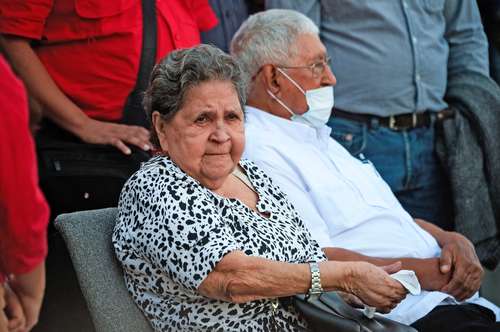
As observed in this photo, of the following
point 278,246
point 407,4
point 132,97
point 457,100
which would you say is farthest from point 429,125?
point 278,246

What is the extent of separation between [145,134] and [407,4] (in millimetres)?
1638

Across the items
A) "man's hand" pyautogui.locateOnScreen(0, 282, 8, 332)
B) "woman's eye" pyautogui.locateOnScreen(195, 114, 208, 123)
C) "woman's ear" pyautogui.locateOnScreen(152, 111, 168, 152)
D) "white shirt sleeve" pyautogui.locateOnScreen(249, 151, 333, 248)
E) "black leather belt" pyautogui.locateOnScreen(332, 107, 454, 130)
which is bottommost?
"black leather belt" pyautogui.locateOnScreen(332, 107, 454, 130)

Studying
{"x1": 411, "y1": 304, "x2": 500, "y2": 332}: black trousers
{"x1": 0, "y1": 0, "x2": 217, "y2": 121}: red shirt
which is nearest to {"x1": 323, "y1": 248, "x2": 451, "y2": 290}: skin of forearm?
{"x1": 411, "y1": 304, "x2": 500, "y2": 332}: black trousers

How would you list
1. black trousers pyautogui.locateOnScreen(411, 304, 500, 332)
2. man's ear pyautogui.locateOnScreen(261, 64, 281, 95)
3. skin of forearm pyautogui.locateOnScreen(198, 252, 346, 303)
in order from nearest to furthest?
skin of forearm pyautogui.locateOnScreen(198, 252, 346, 303) → black trousers pyautogui.locateOnScreen(411, 304, 500, 332) → man's ear pyautogui.locateOnScreen(261, 64, 281, 95)

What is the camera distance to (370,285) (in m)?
2.74

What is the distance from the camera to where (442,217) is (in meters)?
4.65

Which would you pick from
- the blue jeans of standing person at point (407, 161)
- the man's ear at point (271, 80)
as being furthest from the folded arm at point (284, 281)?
the blue jeans of standing person at point (407, 161)

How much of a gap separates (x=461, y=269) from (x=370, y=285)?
87 cm

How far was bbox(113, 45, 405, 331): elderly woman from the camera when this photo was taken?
2.61 meters

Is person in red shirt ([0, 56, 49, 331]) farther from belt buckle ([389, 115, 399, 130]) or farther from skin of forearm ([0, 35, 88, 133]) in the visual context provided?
belt buckle ([389, 115, 399, 130])

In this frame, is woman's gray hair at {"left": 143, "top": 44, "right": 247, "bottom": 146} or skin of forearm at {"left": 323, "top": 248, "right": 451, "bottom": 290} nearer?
woman's gray hair at {"left": 143, "top": 44, "right": 247, "bottom": 146}

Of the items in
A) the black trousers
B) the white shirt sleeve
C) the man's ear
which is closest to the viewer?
the black trousers

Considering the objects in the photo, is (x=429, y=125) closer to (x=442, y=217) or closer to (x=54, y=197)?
(x=442, y=217)

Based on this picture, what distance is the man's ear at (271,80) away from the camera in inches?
146
